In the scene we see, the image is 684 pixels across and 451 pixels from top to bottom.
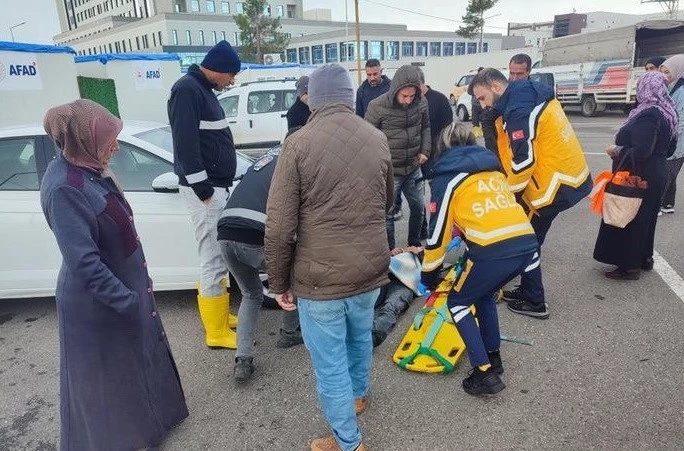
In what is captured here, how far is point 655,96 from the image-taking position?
147 inches

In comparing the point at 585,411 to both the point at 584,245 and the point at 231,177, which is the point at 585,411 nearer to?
the point at 231,177

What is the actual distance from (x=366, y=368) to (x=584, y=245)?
11.7 feet

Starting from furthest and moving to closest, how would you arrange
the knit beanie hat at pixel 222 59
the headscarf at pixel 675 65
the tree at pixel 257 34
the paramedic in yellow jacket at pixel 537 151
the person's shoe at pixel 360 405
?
1. the tree at pixel 257 34
2. the headscarf at pixel 675 65
3. the paramedic in yellow jacket at pixel 537 151
4. the knit beanie hat at pixel 222 59
5. the person's shoe at pixel 360 405

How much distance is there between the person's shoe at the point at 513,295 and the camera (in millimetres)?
3730

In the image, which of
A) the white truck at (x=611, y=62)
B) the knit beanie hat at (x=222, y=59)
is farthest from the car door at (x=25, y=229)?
the white truck at (x=611, y=62)

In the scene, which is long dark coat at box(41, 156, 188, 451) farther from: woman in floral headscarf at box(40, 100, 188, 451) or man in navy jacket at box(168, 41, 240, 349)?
man in navy jacket at box(168, 41, 240, 349)

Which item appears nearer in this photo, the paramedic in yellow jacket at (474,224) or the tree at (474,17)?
the paramedic in yellow jacket at (474,224)

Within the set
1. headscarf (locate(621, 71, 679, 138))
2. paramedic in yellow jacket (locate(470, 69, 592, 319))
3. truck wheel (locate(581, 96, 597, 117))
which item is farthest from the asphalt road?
truck wheel (locate(581, 96, 597, 117))

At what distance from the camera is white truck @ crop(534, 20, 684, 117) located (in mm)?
16484

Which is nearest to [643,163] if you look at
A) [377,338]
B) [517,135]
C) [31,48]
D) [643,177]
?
[643,177]

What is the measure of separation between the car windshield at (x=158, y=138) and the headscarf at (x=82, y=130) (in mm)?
1928

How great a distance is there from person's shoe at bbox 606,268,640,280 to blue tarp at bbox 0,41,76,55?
368 inches

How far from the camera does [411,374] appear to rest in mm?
3014

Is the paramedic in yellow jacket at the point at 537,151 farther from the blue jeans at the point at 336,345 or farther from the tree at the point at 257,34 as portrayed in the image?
the tree at the point at 257,34
